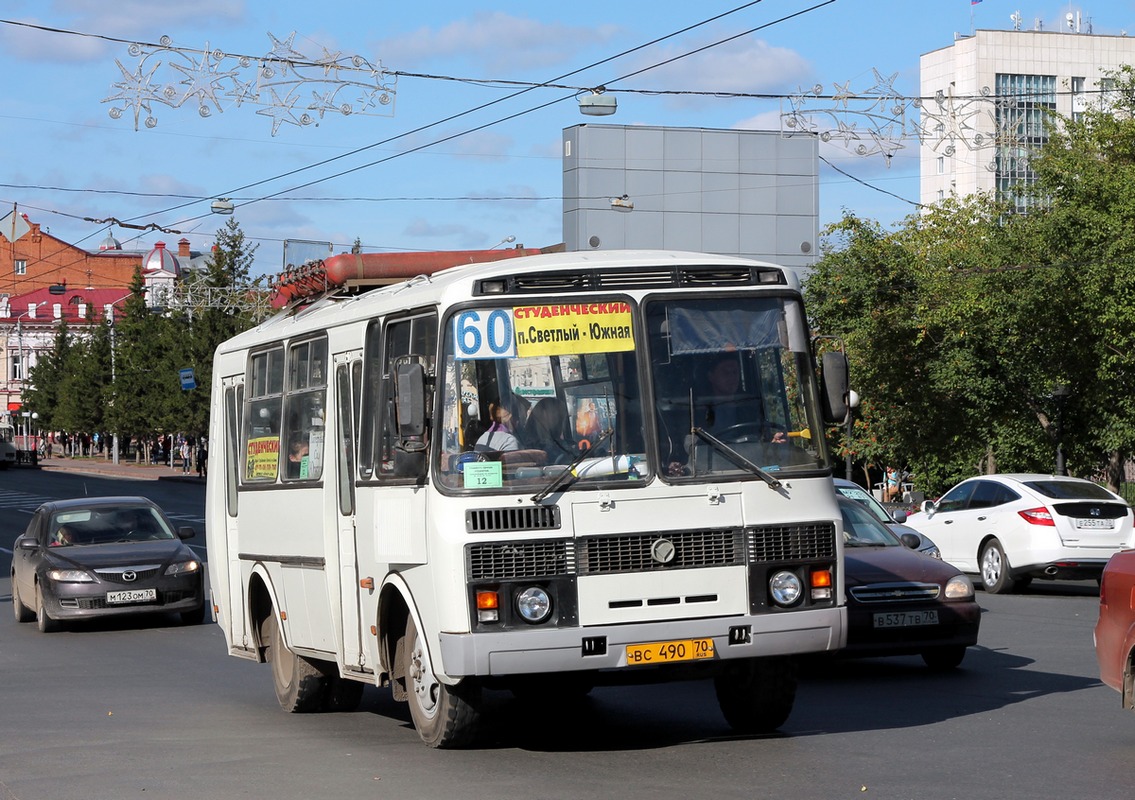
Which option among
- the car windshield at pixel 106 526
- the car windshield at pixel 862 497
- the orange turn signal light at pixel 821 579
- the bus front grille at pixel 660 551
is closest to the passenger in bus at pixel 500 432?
the bus front grille at pixel 660 551

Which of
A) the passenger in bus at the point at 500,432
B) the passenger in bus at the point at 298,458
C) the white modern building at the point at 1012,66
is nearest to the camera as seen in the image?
the passenger in bus at the point at 500,432

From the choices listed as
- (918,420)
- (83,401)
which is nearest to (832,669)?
(918,420)

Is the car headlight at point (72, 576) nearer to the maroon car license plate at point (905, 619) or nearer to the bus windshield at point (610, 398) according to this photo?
the maroon car license plate at point (905, 619)

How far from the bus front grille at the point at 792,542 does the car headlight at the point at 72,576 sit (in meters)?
11.9

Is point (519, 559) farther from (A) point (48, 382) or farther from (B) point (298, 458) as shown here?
(A) point (48, 382)

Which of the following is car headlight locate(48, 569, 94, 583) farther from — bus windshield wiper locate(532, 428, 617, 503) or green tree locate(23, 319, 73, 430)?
green tree locate(23, 319, 73, 430)

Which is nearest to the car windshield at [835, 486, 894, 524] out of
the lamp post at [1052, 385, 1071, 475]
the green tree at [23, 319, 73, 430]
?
the lamp post at [1052, 385, 1071, 475]

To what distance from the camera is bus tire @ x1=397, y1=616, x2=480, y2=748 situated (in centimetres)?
938

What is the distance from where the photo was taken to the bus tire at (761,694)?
9.93m

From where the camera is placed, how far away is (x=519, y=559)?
8.86 m

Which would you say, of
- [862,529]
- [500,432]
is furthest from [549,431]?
[862,529]

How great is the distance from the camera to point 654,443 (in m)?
9.12

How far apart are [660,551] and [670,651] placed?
0.53 meters

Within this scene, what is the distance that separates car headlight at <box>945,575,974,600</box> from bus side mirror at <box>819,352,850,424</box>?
13.8ft
